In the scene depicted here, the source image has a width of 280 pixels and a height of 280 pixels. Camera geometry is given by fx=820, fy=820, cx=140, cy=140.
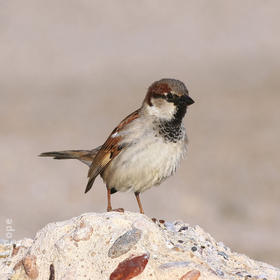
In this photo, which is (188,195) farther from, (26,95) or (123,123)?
(26,95)

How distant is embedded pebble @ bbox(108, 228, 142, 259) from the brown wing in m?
1.57

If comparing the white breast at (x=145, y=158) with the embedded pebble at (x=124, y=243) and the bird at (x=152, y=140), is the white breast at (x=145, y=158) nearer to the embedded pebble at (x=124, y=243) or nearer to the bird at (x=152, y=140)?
the bird at (x=152, y=140)

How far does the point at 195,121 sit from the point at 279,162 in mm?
2353

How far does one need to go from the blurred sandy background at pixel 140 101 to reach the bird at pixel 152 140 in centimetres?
220

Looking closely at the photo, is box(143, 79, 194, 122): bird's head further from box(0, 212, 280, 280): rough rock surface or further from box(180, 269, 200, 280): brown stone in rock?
box(180, 269, 200, 280): brown stone in rock

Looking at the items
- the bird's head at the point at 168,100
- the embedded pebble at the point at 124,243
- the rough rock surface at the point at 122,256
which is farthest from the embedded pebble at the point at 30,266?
the bird's head at the point at 168,100

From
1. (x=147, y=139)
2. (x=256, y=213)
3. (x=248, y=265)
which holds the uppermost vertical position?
(x=147, y=139)

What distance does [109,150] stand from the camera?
20.3 ft

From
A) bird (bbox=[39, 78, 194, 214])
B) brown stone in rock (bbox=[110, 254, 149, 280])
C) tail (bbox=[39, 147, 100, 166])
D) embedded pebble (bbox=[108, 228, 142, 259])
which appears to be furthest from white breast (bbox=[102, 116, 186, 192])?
brown stone in rock (bbox=[110, 254, 149, 280])

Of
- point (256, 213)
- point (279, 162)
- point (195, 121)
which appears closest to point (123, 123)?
point (256, 213)

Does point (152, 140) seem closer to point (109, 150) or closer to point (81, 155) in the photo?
point (109, 150)

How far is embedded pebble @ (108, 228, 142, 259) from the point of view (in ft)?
14.4

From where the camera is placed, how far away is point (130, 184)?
238 inches

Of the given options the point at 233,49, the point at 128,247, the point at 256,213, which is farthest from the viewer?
the point at 233,49
